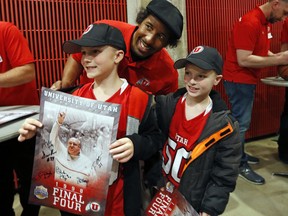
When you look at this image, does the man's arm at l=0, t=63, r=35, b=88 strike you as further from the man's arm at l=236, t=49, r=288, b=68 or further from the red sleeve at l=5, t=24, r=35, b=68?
the man's arm at l=236, t=49, r=288, b=68

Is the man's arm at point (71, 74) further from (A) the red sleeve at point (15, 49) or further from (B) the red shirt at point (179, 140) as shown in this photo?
(B) the red shirt at point (179, 140)

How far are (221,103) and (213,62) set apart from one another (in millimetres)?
206

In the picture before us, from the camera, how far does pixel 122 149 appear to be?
3.61 feet

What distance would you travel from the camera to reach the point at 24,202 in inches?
77.2

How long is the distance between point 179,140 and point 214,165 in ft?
0.65

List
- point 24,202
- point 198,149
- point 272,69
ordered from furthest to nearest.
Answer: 1. point 272,69
2. point 24,202
3. point 198,149

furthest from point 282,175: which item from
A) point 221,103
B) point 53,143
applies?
point 53,143

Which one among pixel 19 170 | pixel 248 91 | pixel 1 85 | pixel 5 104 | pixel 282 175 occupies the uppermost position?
pixel 1 85

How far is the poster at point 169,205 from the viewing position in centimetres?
130

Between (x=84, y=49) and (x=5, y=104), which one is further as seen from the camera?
(x=5, y=104)

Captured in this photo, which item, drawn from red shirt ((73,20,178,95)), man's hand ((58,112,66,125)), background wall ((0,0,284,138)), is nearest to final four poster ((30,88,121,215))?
man's hand ((58,112,66,125))

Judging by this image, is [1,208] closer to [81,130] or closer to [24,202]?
[24,202]

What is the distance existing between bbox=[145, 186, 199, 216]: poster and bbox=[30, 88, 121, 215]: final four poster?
0.33 meters

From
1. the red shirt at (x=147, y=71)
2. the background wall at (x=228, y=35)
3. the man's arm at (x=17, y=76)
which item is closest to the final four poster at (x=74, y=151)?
the red shirt at (x=147, y=71)
